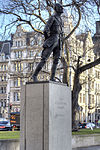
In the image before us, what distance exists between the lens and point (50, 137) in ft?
39.8

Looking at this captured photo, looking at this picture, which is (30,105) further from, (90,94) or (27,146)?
(90,94)

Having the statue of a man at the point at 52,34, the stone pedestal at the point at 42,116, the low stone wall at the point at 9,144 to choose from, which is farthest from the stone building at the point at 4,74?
the stone pedestal at the point at 42,116

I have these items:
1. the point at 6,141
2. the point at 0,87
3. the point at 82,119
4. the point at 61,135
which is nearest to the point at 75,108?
the point at 6,141

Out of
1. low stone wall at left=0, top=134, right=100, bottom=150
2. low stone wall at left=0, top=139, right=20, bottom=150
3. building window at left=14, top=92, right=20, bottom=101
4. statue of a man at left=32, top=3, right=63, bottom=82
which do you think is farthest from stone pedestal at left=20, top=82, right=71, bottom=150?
building window at left=14, top=92, right=20, bottom=101

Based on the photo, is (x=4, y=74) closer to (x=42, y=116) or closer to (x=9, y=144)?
(x=9, y=144)

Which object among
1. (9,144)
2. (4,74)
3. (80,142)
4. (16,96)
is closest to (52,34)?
(9,144)

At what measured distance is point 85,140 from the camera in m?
19.7

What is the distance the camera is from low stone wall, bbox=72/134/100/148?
19016 mm

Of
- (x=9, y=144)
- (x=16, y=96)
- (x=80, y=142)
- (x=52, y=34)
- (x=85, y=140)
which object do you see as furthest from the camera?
(x=16, y=96)

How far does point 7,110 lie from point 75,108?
62.9 metres

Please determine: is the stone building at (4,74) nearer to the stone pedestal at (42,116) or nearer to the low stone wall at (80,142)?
the low stone wall at (80,142)

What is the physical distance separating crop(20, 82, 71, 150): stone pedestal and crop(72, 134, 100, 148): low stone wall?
6227mm

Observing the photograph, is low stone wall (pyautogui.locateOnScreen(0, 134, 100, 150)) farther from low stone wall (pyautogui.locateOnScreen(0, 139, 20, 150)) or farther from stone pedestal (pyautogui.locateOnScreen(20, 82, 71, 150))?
stone pedestal (pyautogui.locateOnScreen(20, 82, 71, 150))

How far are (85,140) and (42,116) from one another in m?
8.07
